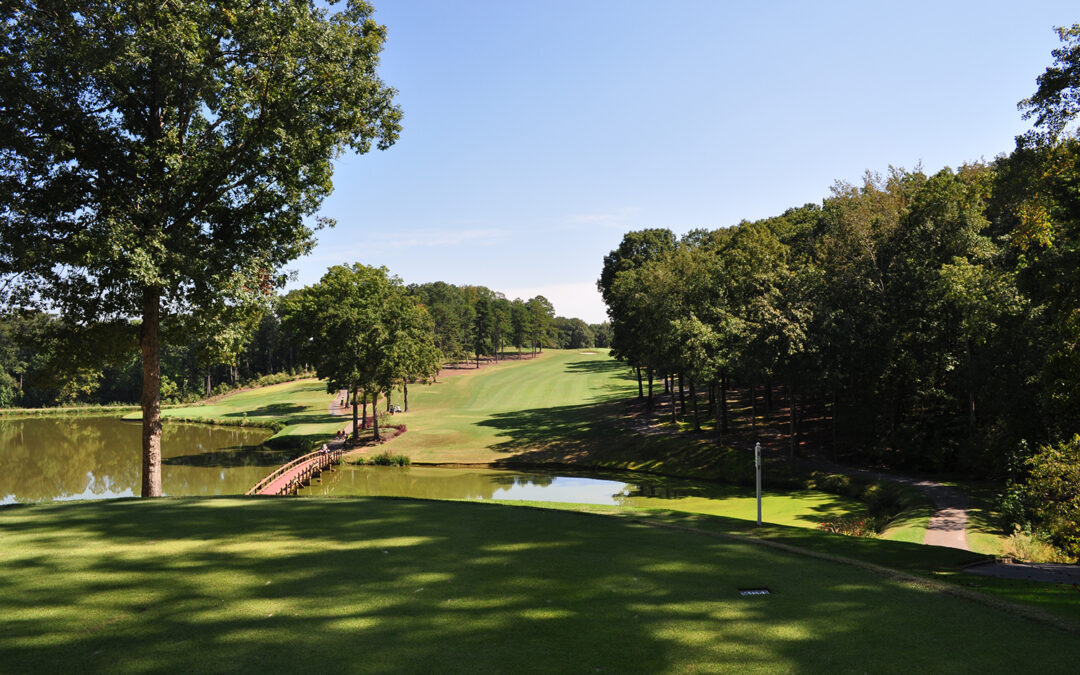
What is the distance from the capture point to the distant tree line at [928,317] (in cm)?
1802

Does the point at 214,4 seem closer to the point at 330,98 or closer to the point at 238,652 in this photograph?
the point at 330,98

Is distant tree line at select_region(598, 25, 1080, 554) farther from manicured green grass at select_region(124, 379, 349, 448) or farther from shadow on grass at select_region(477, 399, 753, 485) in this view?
manicured green grass at select_region(124, 379, 349, 448)

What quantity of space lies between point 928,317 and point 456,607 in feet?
→ 111

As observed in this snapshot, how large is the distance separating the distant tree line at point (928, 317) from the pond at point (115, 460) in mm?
31046

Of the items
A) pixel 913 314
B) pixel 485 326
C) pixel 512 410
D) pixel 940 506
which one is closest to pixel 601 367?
pixel 485 326

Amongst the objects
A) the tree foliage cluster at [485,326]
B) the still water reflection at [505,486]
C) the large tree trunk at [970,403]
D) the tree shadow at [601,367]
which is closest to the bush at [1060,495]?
the large tree trunk at [970,403]

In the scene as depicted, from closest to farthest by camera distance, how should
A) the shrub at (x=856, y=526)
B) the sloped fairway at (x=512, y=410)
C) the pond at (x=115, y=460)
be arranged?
the shrub at (x=856, y=526), the pond at (x=115, y=460), the sloped fairway at (x=512, y=410)

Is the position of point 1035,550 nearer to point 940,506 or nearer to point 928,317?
point 940,506

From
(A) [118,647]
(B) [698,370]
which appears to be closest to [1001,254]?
(B) [698,370]

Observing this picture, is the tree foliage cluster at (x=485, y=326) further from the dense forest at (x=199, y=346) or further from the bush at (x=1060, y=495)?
the bush at (x=1060, y=495)

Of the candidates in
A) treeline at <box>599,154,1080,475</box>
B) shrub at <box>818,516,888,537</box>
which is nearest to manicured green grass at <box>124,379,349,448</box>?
treeline at <box>599,154,1080,475</box>

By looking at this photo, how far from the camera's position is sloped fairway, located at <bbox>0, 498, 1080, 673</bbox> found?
5.61 metres

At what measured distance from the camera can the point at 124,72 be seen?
14758mm

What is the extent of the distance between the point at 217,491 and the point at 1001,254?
43359 millimetres
